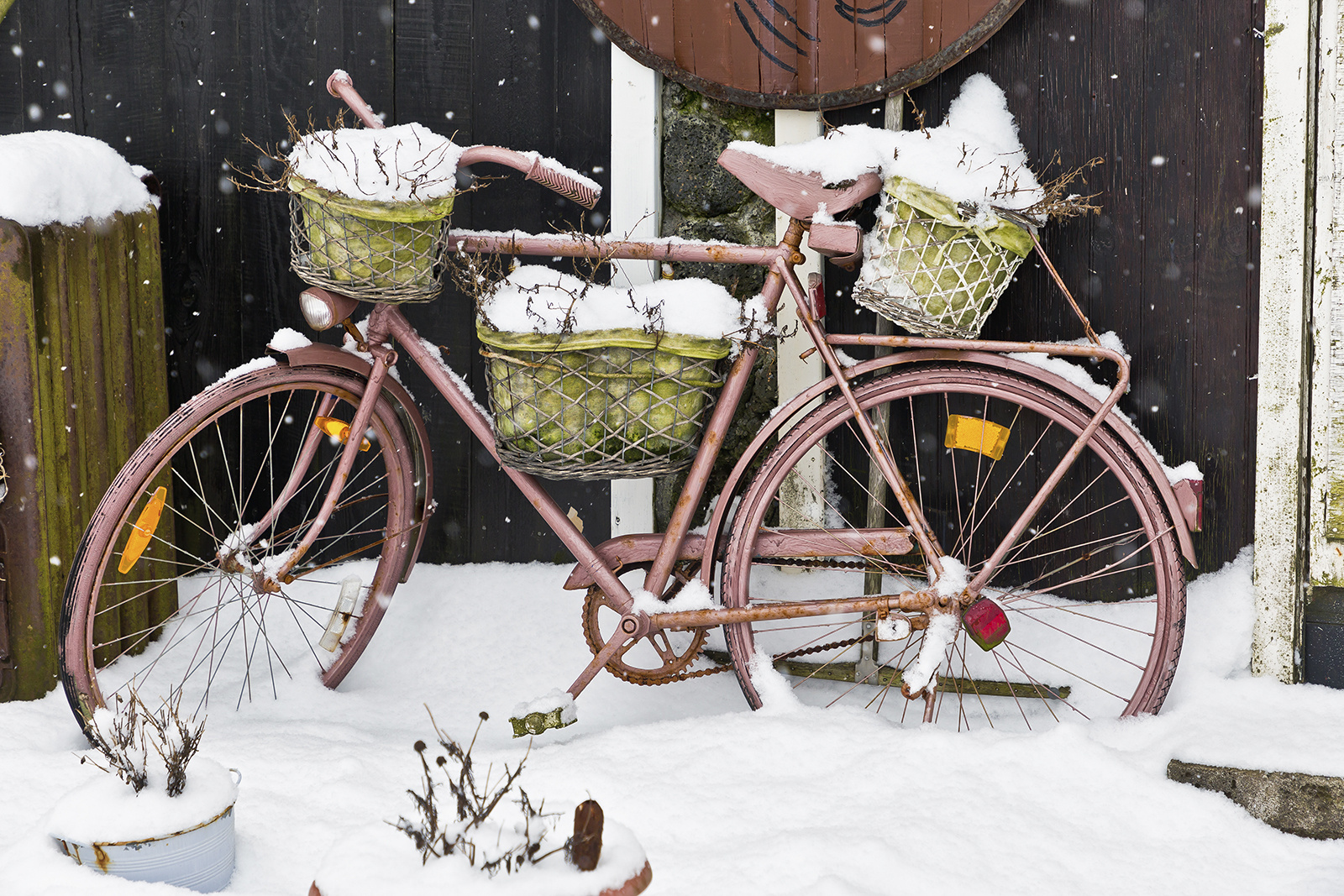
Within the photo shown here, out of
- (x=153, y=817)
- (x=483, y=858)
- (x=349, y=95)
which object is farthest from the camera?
(x=349, y=95)

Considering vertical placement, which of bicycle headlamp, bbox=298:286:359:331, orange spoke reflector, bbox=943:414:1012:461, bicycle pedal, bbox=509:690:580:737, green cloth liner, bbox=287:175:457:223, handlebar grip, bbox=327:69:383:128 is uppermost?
handlebar grip, bbox=327:69:383:128

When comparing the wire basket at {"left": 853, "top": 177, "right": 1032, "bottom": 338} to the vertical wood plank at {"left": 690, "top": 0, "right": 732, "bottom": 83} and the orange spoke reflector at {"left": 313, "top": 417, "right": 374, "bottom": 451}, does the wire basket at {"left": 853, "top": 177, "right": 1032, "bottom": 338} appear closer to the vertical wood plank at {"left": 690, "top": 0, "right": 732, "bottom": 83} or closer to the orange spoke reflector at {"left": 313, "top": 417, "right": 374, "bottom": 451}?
the vertical wood plank at {"left": 690, "top": 0, "right": 732, "bottom": 83}

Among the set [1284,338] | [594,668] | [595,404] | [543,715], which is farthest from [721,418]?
[1284,338]

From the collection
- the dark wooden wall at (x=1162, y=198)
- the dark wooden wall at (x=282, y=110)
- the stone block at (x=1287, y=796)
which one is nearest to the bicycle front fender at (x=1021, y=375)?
the dark wooden wall at (x=1162, y=198)

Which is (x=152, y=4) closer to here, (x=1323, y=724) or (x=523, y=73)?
(x=523, y=73)

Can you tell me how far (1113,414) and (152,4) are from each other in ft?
8.73

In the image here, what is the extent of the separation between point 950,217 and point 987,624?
83 cm

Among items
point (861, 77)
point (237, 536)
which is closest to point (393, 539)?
point (237, 536)

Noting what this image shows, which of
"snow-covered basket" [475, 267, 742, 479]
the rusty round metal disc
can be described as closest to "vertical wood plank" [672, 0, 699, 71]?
the rusty round metal disc

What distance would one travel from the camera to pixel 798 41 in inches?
97.3

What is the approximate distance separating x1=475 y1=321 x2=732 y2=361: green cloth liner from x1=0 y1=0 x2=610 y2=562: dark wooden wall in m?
0.70

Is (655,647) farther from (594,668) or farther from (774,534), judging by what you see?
(774,534)

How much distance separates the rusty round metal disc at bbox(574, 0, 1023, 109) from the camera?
2.40 metres

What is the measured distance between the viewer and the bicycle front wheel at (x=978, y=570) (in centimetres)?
247
